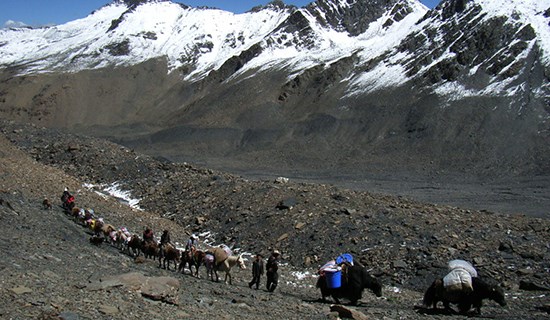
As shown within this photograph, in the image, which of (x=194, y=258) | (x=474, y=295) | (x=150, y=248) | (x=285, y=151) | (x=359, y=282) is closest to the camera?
(x=474, y=295)

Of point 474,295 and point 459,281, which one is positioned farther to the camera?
point 474,295

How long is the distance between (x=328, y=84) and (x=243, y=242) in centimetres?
7788

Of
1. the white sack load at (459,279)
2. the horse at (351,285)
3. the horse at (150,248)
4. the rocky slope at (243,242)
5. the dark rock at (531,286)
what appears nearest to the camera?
the rocky slope at (243,242)

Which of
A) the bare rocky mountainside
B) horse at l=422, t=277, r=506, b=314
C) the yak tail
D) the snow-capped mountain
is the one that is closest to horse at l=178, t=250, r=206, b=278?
the bare rocky mountainside

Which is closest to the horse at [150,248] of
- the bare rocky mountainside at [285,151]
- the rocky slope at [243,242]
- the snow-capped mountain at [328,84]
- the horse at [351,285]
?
the bare rocky mountainside at [285,151]

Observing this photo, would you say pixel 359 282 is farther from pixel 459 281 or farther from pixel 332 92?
pixel 332 92

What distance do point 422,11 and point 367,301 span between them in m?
119

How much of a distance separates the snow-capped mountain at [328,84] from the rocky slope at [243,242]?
43.5m

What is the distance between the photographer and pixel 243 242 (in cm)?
2323

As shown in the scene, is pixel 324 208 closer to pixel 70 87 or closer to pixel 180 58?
pixel 70 87

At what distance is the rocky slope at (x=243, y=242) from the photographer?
33.8ft

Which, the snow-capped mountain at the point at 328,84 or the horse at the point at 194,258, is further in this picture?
the snow-capped mountain at the point at 328,84

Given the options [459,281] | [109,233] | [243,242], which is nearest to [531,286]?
[459,281]

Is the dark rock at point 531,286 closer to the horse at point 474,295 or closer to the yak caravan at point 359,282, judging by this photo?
the yak caravan at point 359,282
